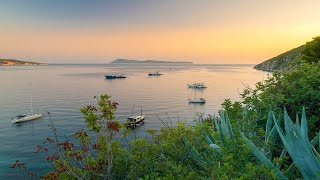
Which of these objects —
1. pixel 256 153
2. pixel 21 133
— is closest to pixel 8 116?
pixel 21 133

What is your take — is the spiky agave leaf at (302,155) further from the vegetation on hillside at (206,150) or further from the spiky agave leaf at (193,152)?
the spiky agave leaf at (193,152)

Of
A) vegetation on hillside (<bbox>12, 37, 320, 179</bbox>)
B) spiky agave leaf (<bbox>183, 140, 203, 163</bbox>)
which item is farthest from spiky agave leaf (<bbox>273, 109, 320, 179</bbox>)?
spiky agave leaf (<bbox>183, 140, 203, 163</bbox>)

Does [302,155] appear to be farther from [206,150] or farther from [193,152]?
[193,152]

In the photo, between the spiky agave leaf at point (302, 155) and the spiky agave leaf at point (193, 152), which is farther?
the spiky agave leaf at point (193, 152)

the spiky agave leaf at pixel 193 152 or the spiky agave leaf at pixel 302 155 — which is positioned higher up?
the spiky agave leaf at pixel 302 155

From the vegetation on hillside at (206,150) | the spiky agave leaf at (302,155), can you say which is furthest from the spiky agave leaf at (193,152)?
the spiky agave leaf at (302,155)

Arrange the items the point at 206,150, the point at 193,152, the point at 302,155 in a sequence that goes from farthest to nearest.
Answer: the point at 193,152, the point at 206,150, the point at 302,155

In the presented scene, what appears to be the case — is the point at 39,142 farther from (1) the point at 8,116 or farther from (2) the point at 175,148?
(2) the point at 175,148

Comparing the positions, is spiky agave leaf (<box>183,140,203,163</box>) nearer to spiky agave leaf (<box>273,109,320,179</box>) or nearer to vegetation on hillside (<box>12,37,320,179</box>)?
vegetation on hillside (<box>12,37,320,179</box>)

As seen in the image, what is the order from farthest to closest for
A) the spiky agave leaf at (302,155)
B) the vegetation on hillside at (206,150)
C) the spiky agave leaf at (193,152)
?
1. the spiky agave leaf at (193,152)
2. the vegetation on hillside at (206,150)
3. the spiky agave leaf at (302,155)

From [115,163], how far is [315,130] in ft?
23.3

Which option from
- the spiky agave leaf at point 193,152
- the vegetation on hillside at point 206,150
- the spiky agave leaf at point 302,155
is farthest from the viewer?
the spiky agave leaf at point 193,152

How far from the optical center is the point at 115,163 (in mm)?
8688

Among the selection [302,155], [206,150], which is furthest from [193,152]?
[302,155]
